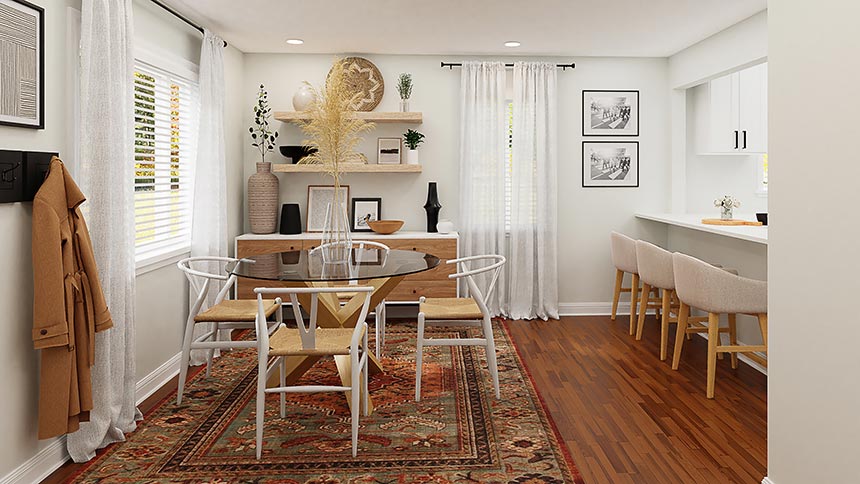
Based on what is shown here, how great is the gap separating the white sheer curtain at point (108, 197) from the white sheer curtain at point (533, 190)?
12.0 ft

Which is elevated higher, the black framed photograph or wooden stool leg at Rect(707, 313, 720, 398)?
the black framed photograph

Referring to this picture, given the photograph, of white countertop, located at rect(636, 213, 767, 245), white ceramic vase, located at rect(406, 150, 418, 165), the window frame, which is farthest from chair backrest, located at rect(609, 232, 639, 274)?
the window frame

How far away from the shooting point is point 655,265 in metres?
4.82

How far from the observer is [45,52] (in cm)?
289

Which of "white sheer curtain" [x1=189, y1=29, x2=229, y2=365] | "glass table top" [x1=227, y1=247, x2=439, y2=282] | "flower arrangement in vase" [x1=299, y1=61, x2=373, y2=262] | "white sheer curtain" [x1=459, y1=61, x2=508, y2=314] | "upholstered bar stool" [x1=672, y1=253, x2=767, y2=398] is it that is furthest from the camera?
"white sheer curtain" [x1=459, y1=61, x2=508, y2=314]

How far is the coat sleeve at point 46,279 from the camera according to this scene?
272 cm

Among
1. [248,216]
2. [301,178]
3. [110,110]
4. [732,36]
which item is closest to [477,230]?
[301,178]

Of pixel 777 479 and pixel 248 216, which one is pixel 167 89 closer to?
pixel 248 216

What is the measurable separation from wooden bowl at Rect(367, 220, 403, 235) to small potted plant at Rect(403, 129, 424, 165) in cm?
59

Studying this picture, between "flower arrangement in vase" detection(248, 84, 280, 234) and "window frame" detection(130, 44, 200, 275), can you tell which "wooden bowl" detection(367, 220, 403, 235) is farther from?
"window frame" detection(130, 44, 200, 275)

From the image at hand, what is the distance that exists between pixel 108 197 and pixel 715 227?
3875mm

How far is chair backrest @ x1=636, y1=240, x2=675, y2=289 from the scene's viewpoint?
469 centimetres

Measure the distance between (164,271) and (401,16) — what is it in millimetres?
2437

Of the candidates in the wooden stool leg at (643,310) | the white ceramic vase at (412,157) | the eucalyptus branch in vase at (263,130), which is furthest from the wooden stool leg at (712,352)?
the eucalyptus branch in vase at (263,130)
